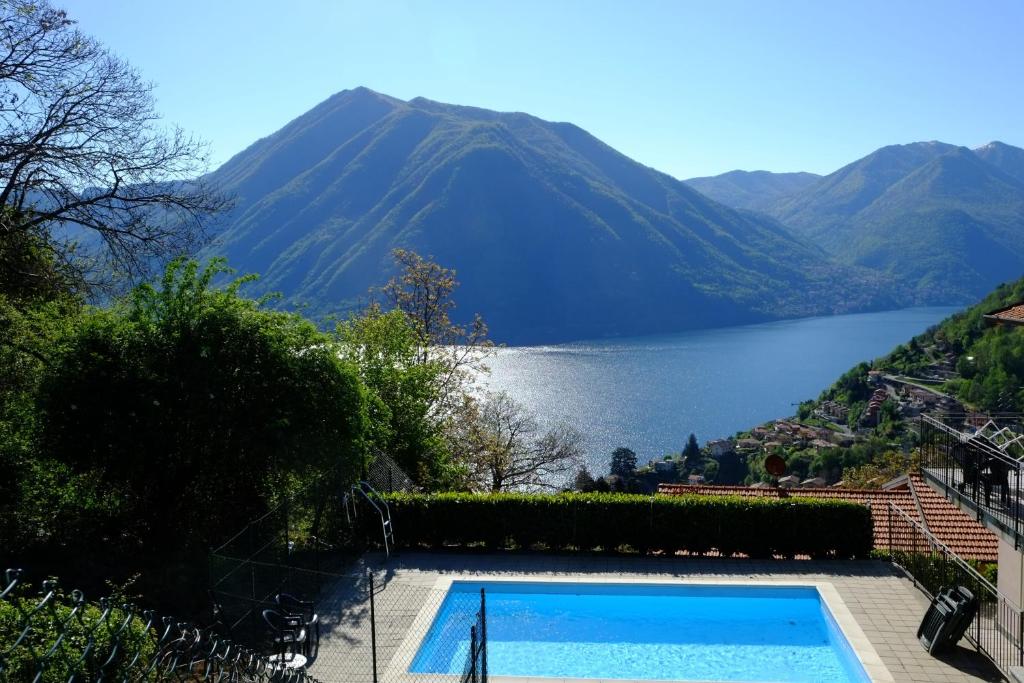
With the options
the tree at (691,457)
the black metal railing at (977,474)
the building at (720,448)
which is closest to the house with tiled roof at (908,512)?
the black metal railing at (977,474)

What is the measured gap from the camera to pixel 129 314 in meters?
12.9

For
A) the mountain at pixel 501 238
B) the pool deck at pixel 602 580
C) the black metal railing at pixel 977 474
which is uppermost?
the mountain at pixel 501 238

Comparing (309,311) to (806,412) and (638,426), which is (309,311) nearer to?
(638,426)

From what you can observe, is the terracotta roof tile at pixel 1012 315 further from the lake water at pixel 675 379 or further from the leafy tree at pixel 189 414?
the lake water at pixel 675 379

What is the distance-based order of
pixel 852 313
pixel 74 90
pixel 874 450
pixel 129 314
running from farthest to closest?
1. pixel 852 313
2. pixel 874 450
3. pixel 129 314
4. pixel 74 90

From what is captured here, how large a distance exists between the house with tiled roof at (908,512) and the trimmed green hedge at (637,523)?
66 cm

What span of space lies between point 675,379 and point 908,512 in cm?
7267

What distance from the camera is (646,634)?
12.0 m

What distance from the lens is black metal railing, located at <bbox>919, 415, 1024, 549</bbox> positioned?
9.32 metres

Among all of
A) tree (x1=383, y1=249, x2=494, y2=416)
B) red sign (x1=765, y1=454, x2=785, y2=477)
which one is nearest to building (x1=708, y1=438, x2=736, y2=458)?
tree (x1=383, y1=249, x2=494, y2=416)

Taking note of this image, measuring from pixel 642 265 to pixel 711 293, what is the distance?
14.2 meters

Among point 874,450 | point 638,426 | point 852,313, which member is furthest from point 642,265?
point 874,450

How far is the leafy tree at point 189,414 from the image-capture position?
12.1 m

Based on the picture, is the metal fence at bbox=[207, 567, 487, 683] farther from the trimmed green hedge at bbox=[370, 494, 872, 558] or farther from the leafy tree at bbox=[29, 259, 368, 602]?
the leafy tree at bbox=[29, 259, 368, 602]
